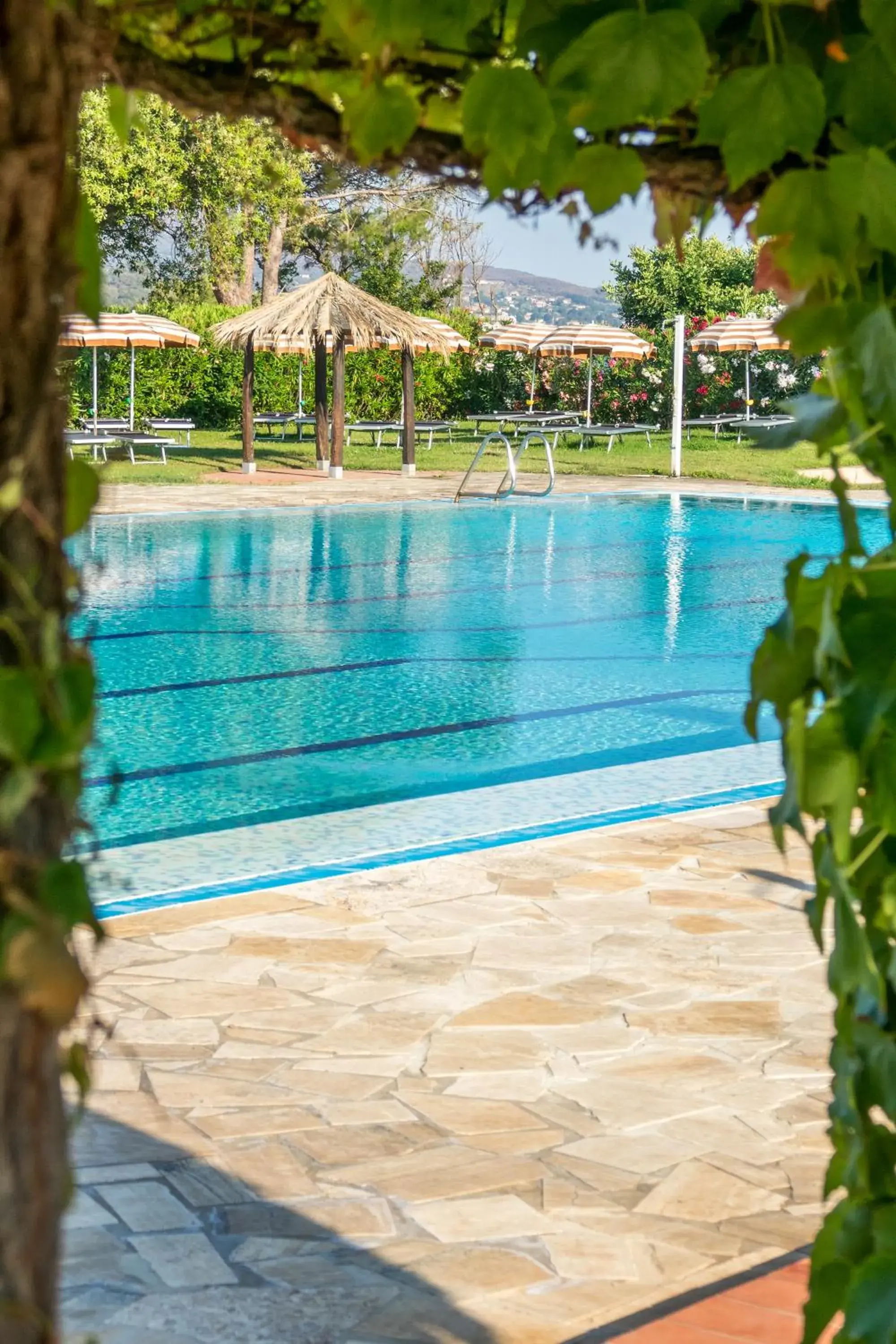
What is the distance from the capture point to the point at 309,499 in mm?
20250

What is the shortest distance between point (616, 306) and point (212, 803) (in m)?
31.7

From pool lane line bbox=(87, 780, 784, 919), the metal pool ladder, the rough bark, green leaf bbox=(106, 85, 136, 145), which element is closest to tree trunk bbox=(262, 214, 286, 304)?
the rough bark

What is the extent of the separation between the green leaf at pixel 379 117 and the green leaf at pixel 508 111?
137 millimetres

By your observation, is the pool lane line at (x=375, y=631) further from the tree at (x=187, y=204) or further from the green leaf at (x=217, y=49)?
the tree at (x=187, y=204)

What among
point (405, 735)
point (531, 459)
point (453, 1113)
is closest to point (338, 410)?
point (531, 459)

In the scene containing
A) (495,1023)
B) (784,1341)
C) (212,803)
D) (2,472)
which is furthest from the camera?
(212,803)

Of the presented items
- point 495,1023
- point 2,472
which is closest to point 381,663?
point 495,1023

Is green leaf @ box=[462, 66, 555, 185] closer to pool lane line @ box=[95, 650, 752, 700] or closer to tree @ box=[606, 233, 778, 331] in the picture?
pool lane line @ box=[95, 650, 752, 700]

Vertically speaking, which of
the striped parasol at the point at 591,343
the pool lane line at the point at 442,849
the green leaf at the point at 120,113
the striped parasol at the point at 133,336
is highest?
the striped parasol at the point at 591,343

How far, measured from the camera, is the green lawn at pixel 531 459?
24047 mm

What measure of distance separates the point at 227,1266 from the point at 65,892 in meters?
2.54

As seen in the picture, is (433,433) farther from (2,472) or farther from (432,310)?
(2,472)

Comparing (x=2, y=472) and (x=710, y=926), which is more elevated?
(x=2, y=472)

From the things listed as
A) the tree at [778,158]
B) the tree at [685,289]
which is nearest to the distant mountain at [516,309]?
the tree at [685,289]
